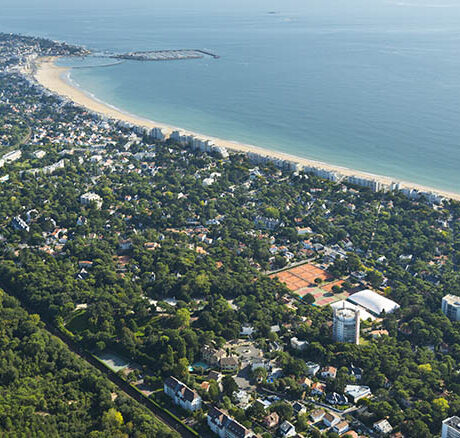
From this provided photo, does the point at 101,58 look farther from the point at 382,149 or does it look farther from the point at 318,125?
the point at 382,149

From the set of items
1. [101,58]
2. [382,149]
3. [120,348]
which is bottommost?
[120,348]

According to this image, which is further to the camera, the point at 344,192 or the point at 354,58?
the point at 354,58

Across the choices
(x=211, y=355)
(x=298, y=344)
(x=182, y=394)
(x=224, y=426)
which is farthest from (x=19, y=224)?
(x=224, y=426)

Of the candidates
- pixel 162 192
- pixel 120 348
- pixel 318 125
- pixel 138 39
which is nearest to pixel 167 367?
pixel 120 348

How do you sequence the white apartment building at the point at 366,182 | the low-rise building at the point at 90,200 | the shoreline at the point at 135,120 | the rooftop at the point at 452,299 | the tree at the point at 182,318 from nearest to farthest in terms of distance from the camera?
the tree at the point at 182,318 → the rooftop at the point at 452,299 → the low-rise building at the point at 90,200 → the white apartment building at the point at 366,182 → the shoreline at the point at 135,120

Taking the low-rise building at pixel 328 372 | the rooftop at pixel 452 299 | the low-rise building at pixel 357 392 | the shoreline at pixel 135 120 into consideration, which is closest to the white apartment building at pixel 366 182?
the shoreline at pixel 135 120

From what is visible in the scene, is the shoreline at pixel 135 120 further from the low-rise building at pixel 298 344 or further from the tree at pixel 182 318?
the tree at pixel 182 318

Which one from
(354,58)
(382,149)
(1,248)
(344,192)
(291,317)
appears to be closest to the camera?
(291,317)

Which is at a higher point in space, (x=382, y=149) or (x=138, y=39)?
(x=138, y=39)
